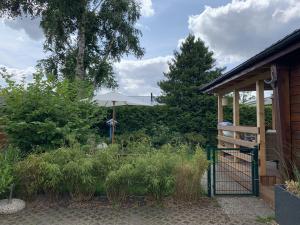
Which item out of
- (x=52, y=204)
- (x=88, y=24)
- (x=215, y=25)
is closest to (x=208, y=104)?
(x=215, y=25)

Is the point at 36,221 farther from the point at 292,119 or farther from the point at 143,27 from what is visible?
the point at 143,27

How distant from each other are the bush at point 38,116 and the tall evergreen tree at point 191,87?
350 inches

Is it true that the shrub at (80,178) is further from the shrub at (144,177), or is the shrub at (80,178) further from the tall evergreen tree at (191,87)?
the tall evergreen tree at (191,87)

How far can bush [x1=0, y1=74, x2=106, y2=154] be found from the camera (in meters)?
6.03

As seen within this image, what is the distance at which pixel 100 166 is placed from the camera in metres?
5.07

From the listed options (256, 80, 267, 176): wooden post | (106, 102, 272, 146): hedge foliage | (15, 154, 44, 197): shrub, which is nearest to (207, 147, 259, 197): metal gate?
(256, 80, 267, 176): wooden post

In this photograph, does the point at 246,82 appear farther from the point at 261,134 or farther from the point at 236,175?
the point at 236,175

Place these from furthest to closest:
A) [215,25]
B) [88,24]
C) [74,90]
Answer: [88,24] → [215,25] → [74,90]

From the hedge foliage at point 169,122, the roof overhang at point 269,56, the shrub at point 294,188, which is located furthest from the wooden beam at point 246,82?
the hedge foliage at point 169,122

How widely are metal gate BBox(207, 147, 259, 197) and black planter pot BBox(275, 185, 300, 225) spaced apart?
69.3 inches

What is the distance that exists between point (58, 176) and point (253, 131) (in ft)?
13.5

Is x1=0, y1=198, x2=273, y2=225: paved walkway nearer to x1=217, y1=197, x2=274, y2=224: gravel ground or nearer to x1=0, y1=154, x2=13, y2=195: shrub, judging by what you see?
x1=217, y1=197, x2=274, y2=224: gravel ground

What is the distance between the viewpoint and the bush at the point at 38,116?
19.8 feet

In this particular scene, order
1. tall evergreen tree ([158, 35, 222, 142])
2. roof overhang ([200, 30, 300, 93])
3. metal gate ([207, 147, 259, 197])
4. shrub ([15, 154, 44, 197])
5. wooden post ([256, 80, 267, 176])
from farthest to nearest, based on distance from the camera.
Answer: tall evergreen tree ([158, 35, 222, 142]) → wooden post ([256, 80, 267, 176]) → metal gate ([207, 147, 259, 197]) → shrub ([15, 154, 44, 197]) → roof overhang ([200, 30, 300, 93])
